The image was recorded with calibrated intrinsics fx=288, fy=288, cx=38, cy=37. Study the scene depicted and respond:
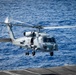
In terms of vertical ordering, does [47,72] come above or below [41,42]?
A: below

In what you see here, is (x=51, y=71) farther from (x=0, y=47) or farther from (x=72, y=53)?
(x=0, y=47)

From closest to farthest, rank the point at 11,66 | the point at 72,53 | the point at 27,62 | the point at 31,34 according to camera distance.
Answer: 1. the point at 31,34
2. the point at 11,66
3. the point at 27,62
4. the point at 72,53

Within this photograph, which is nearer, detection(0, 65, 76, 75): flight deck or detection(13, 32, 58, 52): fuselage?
detection(13, 32, 58, 52): fuselage

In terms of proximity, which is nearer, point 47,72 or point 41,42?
point 41,42

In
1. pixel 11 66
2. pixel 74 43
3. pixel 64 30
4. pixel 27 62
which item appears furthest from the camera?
pixel 64 30

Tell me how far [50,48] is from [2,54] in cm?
6103

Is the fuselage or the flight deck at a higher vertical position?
the fuselage

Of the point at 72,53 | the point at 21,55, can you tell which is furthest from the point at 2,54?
the point at 72,53

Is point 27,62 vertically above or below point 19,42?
below

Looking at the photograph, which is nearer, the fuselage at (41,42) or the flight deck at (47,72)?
the fuselage at (41,42)

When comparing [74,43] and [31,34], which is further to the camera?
[74,43]

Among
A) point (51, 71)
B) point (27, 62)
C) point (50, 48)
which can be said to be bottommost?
point (27, 62)

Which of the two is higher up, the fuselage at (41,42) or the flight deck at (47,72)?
the fuselage at (41,42)

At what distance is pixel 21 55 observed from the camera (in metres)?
108
